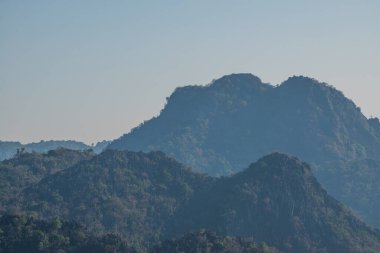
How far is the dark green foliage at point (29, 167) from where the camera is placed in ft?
308

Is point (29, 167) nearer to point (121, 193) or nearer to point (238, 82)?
point (121, 193)

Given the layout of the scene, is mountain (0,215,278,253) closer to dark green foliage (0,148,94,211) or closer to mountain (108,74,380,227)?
dark green foliage (0,148,94,211)

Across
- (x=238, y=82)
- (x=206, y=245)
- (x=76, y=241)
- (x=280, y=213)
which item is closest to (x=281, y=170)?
(x=280, y=213)

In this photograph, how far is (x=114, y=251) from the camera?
5206 cm

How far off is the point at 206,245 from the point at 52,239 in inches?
473

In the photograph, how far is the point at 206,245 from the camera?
5288 centimetres

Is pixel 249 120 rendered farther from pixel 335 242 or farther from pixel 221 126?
pixel 335 242

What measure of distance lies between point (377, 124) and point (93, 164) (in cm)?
9539

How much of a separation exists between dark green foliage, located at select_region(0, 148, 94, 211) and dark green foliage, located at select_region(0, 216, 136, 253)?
100ft

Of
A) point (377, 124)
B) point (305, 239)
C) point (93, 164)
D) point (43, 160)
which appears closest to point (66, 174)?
point (93, 164)

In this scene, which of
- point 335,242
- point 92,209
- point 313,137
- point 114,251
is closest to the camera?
point 114,251

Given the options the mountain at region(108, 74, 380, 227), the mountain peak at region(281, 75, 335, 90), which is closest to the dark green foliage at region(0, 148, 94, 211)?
the mountain at region(108, 74, 380, 227)

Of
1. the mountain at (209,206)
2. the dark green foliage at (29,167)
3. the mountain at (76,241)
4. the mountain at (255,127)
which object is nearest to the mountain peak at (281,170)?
the mountain at (209,206)

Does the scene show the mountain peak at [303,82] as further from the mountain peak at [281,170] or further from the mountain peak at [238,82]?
the mountain peak at [281,170]
